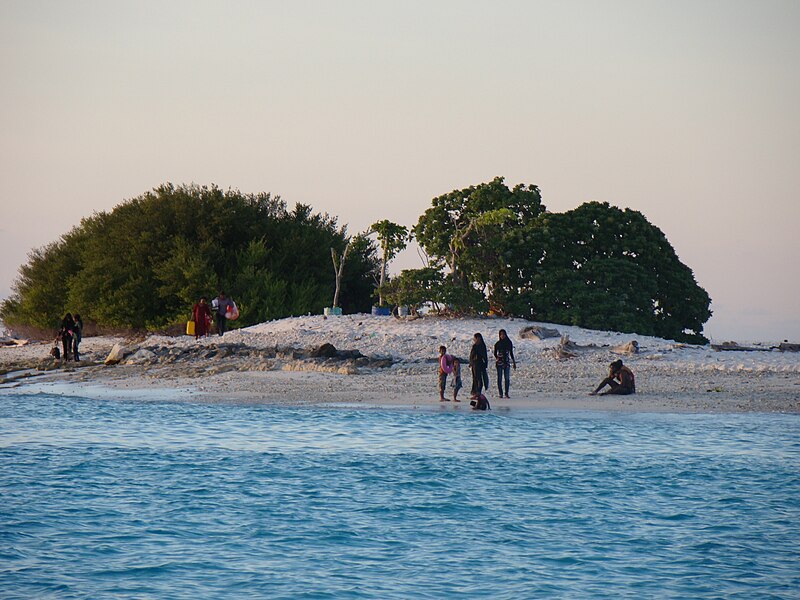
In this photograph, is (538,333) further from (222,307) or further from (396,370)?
(222,307)

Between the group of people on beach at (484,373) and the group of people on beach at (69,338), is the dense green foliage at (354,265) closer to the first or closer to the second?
the group of people on beach at (69,338)

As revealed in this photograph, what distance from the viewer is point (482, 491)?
46.7 ft

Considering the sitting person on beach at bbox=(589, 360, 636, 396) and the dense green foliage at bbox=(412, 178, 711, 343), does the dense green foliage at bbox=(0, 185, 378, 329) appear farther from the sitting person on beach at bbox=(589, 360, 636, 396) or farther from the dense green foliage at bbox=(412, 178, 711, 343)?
the sitting person on beach at bbox=(589, 360, 636, 396)

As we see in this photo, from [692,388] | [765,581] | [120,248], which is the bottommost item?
[765,581]

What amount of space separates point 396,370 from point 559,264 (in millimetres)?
11486

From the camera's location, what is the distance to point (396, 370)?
29297mm

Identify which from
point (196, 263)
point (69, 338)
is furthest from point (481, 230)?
point (69, 338)

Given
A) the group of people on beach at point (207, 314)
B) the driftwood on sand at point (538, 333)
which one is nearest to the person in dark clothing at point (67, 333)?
the group of people on beach at point (207, 314)

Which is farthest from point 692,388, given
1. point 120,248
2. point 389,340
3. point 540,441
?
point 120,248

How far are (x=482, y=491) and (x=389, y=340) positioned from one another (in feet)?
65.5

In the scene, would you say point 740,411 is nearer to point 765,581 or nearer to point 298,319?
point 765,581

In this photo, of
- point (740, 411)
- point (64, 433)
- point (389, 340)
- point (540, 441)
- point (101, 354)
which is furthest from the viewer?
point (101, 354)

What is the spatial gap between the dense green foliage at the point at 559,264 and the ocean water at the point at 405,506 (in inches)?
654

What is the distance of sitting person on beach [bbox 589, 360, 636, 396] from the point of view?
23.3 m
